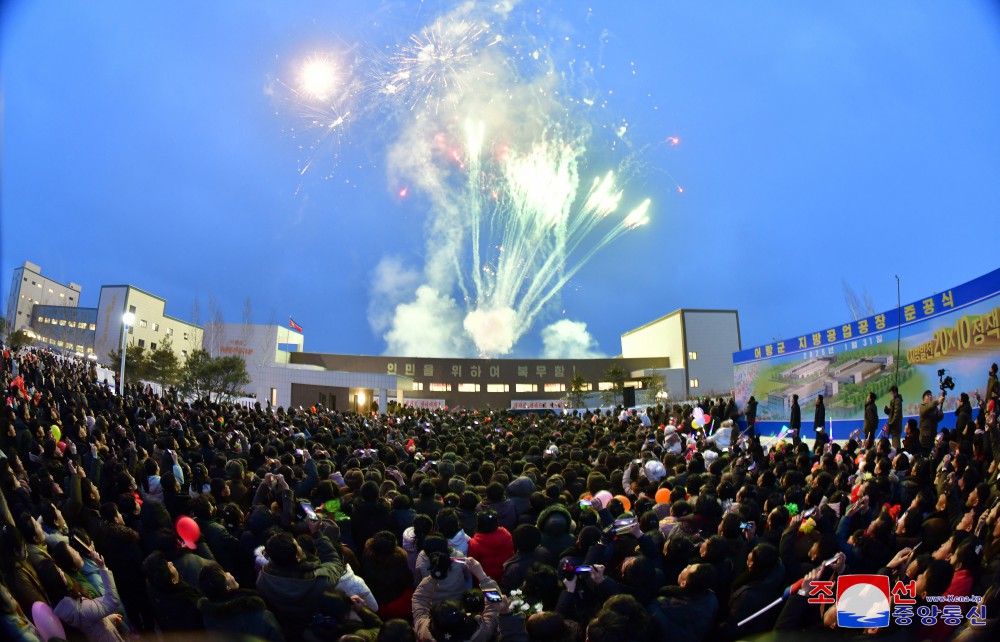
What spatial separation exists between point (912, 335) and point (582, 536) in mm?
15625

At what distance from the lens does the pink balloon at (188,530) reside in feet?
14.4

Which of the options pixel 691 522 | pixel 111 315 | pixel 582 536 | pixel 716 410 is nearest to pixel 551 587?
pixel 582 536

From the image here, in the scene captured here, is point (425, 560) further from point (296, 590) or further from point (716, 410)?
point (716, 410)

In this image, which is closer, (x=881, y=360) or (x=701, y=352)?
(x=881, y=360)

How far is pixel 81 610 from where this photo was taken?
318cm

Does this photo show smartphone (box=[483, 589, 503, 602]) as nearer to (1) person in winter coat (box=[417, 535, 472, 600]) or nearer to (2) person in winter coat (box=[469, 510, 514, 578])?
(1) person in winter coat (box=[417, 535, 472, 600])

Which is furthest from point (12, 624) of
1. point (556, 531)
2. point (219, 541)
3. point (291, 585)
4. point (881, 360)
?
point (881, 360)

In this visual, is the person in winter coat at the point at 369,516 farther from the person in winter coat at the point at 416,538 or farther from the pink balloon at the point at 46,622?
the pink balloon at the point at 46,622

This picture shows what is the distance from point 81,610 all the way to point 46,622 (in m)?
0.18

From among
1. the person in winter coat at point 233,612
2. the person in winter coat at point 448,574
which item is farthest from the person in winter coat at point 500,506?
the person in winter coat at point 233,612

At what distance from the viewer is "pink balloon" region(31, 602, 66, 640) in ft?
9.68

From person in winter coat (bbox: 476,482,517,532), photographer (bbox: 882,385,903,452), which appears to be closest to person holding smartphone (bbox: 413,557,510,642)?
person in winter coat (bbox: 476,482,517,532)

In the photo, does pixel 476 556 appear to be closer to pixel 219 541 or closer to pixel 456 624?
pixel 456 624

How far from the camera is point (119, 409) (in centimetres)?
1285
